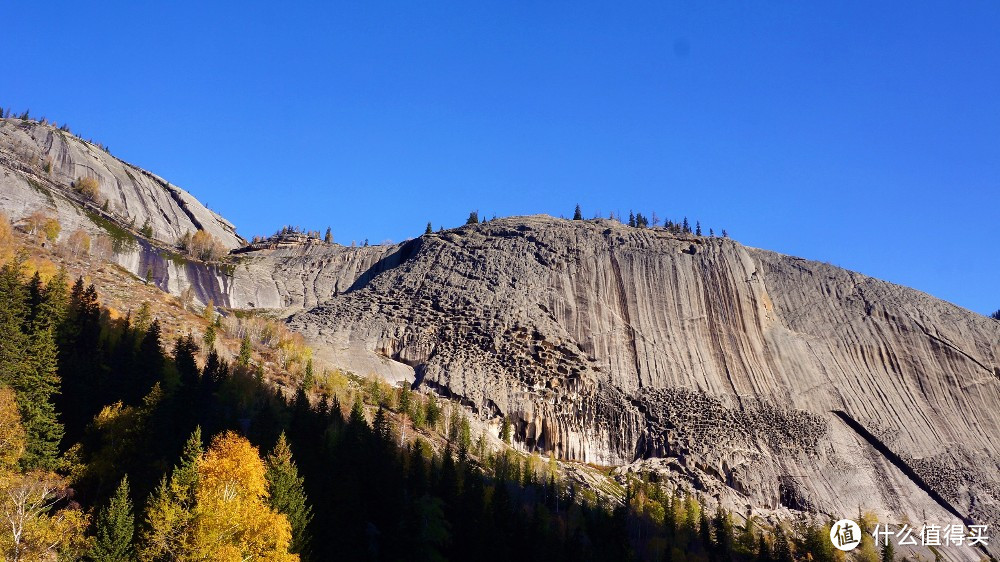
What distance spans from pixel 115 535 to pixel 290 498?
8.59 m

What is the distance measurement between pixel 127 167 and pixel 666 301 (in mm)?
86703

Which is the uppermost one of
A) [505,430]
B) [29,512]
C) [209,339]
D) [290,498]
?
[209,339]

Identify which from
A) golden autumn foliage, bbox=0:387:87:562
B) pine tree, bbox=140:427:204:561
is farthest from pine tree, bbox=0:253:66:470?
pine tree, bbox=140:427:204:561

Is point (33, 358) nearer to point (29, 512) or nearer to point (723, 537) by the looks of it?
point (29, 512)

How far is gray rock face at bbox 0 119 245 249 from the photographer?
97.0m

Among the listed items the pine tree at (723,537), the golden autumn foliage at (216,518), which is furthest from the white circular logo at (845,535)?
the golden autumn foliage at (216,518)

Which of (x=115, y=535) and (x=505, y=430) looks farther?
(x=505, y=430)

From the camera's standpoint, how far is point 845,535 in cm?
7375

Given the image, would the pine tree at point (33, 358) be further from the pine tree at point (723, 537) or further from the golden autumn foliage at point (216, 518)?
the pine tree at point (723, 537)

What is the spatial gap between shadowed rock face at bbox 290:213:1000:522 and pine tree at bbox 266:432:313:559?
160 feet

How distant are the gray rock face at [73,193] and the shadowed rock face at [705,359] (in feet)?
109

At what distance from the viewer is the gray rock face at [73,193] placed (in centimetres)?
9700

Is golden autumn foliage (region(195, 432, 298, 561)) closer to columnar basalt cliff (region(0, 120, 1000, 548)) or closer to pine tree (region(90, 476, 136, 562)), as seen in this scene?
pine tree (region(90, 476, 136, 562))

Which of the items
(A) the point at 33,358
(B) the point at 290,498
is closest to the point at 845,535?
(B) the point at 290,498
